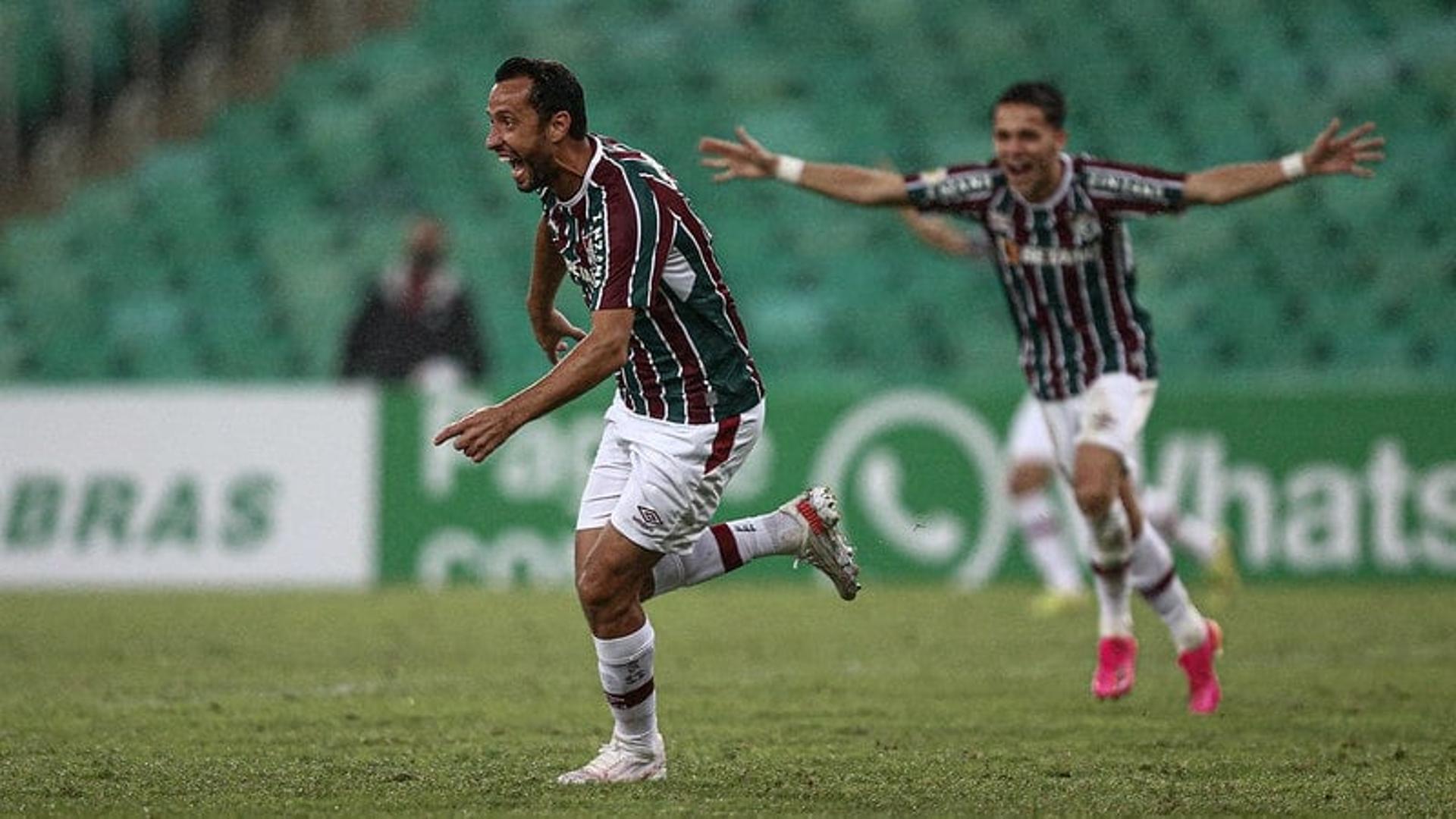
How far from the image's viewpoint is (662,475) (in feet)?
21.4

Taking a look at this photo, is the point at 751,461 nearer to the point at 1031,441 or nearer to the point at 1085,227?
the point at 1031,441

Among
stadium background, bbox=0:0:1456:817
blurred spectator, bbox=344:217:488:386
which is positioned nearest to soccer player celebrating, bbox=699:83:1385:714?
stadium background, bbox=0:0:1456:817

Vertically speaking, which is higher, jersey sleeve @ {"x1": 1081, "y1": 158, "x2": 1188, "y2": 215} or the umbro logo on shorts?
jersey sleeve @ {"x1": 1081, "y1": 158, "x2": 1188, "y2": 215}

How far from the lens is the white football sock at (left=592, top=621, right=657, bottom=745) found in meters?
6.48

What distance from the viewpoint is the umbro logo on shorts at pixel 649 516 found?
6.48 m

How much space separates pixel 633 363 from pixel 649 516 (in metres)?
0.45

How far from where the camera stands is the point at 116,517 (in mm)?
14953

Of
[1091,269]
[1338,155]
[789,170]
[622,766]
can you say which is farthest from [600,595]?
[1338,155]

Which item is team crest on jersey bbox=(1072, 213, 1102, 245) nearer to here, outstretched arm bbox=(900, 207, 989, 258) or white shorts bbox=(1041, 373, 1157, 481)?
white shorts bbox=(1041, 373, 1157, 481)

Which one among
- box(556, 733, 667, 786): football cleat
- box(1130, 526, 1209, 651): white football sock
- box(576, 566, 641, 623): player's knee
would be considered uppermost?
box(1130, 526, 1209, 651): white football sock

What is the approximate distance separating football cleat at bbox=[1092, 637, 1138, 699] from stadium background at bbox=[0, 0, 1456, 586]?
5978 millimetres

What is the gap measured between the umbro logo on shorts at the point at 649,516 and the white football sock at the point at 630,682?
27 cm

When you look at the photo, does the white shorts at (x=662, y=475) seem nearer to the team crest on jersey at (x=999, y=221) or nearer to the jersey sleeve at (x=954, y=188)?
the jersey sleeve at (x=954, y=188)

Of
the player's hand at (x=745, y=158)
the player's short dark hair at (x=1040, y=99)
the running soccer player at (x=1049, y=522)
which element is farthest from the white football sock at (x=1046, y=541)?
the player's hand at (x=745, y=158)
